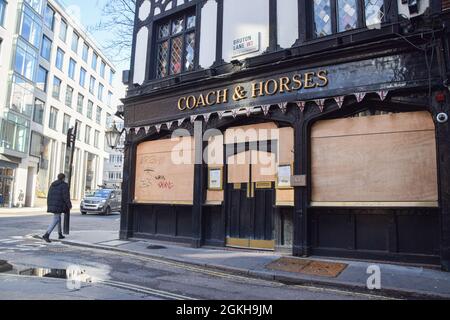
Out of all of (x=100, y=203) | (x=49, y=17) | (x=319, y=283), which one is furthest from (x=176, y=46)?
(x=49, y=17)

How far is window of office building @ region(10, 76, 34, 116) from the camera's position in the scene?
1186 inches

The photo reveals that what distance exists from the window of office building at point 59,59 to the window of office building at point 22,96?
740 centimetres

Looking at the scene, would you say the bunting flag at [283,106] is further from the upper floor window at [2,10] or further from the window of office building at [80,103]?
the window of office building at [80,103]

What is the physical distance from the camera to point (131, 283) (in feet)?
20.3

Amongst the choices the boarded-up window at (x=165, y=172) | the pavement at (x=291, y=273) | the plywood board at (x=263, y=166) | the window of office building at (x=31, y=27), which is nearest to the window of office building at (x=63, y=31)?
the window of office building at (x=31, y=27)

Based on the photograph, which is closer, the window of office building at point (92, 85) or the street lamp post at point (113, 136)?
the street lamp post at point (113, 136)

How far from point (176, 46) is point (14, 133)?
2398 cm

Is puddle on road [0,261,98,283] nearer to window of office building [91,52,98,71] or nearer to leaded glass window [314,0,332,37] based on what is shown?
leaded glass window [314,0,332,37]

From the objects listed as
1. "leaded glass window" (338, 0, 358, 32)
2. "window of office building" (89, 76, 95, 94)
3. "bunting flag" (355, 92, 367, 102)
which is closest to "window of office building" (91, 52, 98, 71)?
"window of office building" (89, 76, 95, 94)

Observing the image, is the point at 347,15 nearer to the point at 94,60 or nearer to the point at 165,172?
the point at 165,172

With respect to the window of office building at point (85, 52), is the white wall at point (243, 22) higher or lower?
lower

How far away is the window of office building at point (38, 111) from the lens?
113ft

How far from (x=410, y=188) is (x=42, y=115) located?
1401 inches

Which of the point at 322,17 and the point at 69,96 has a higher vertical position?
the point at 69,96
